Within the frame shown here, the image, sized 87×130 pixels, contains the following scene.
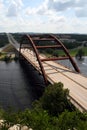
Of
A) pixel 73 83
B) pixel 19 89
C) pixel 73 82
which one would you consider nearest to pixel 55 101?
pixel 73 83

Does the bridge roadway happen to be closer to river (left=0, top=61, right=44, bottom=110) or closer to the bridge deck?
the bridge deck

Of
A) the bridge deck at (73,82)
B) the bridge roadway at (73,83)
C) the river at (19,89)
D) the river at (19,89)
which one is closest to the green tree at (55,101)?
the bridge roadway at (73,83)

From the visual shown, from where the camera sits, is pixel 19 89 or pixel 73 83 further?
pixel 19 89

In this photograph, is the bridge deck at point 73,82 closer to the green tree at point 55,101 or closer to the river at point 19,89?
the green tree at point 55,101

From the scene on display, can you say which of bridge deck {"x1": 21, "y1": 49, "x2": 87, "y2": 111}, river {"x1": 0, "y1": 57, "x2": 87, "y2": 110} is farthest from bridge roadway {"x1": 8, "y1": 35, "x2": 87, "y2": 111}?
river {"x1": 0, "y1": 57, "x2": 87, "y2": 110}

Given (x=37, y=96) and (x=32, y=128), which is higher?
(x=32, y=128)

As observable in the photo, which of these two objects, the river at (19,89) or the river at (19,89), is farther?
the river at (19,89)

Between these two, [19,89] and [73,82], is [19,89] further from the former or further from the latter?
[73,82]

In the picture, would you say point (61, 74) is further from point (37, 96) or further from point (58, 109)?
point (58, 109)

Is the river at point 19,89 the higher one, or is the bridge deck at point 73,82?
the bridge deck at point 73,82

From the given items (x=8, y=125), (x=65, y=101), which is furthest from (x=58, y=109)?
(x=8, y=125)

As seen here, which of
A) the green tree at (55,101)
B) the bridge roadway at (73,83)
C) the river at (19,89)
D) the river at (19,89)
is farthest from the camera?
the river at (19,89)
